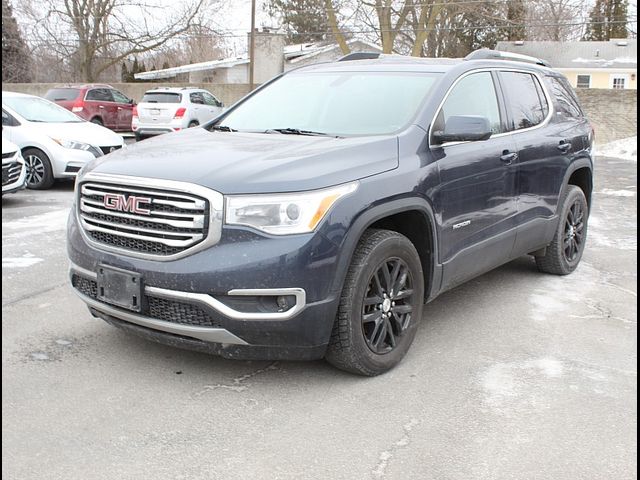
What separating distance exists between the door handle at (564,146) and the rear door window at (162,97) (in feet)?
52.9

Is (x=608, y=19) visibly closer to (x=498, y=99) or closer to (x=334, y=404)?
(x=498, y=99)

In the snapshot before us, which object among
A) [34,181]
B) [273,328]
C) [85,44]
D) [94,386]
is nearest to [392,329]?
[273,328]

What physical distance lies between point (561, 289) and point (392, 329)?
2.42 m

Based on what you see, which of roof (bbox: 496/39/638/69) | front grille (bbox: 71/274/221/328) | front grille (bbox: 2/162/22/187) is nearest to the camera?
front grille (bbox: 71/274/221/328)

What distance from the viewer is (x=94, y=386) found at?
3.70 meters

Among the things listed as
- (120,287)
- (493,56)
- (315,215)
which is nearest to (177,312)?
(120,287)

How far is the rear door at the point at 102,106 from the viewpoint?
2088cm

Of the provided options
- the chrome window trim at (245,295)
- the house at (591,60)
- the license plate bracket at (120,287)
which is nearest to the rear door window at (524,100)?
the chrome window trim at (245,295)

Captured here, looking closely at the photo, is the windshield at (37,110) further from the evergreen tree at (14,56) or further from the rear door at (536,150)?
the evergreen tree at (14,56)

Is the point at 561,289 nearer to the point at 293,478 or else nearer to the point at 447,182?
the point at 447,182

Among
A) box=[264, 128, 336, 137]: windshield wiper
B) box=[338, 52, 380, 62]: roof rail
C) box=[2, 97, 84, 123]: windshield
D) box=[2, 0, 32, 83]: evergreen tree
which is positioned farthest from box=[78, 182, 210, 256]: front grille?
box=[2, 0, 32, 83]: evergreen tree

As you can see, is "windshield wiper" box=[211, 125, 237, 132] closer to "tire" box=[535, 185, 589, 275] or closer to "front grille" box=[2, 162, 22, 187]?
"tire" box=[535, 185, 589, 275]

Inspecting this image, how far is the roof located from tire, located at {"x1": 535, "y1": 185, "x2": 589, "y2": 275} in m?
40.8

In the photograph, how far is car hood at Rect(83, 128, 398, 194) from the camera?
350 cm
